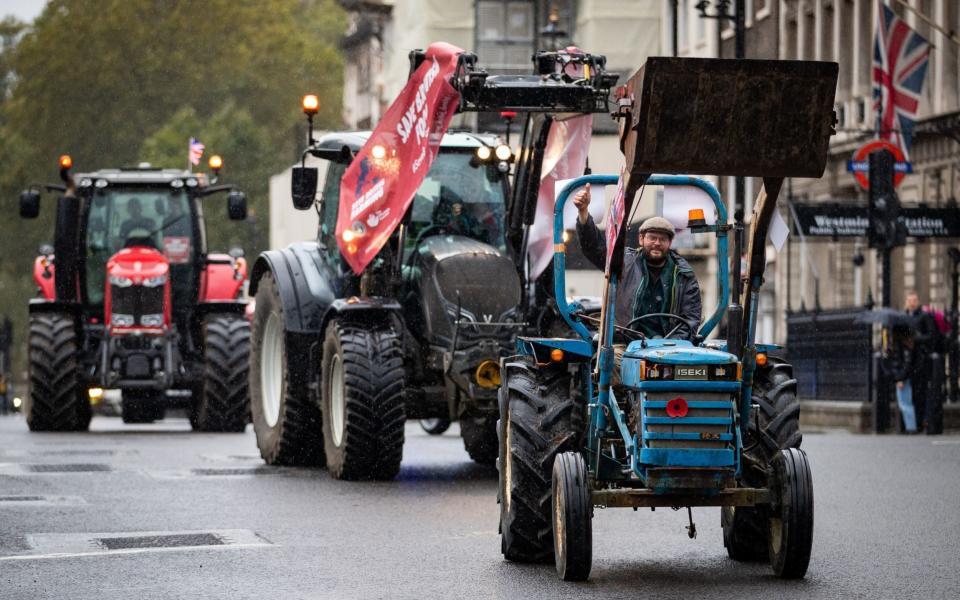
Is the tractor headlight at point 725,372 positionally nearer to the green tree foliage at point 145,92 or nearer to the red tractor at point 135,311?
the red tractor at point 135,311

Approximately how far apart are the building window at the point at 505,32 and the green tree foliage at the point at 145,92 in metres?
12.4

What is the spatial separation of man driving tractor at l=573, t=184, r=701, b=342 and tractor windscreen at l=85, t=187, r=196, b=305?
58.1 feet

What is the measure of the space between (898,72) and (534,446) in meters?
23.1

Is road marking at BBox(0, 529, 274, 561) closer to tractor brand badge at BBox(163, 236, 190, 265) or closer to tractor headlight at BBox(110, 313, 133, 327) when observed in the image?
tractor headlight at BBox(110, 313, 133, 327)

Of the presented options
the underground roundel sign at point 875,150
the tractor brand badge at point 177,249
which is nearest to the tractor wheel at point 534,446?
the tractor brand badge at point 177,249

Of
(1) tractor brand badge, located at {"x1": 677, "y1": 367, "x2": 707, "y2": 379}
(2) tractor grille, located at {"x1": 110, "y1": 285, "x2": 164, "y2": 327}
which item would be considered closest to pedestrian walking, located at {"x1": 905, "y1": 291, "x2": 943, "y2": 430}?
(2) tractor grille, located at {"x1": 110, "y1": 285, "x2": 164, "y2": 327}

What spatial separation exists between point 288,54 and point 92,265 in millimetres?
60456

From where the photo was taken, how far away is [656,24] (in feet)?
218

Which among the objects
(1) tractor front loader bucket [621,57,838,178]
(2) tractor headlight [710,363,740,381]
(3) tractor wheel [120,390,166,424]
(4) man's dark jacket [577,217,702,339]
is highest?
(1) tractor front loader bucket [621,57,838,178]

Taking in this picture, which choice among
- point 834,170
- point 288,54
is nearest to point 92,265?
point 834,170

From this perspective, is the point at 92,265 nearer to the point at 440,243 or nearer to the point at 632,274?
the point at 440,243

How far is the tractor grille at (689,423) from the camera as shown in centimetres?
1057

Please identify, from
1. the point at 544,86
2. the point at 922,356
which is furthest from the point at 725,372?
the point at 922,356

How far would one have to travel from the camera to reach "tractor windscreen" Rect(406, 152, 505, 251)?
18.5m
